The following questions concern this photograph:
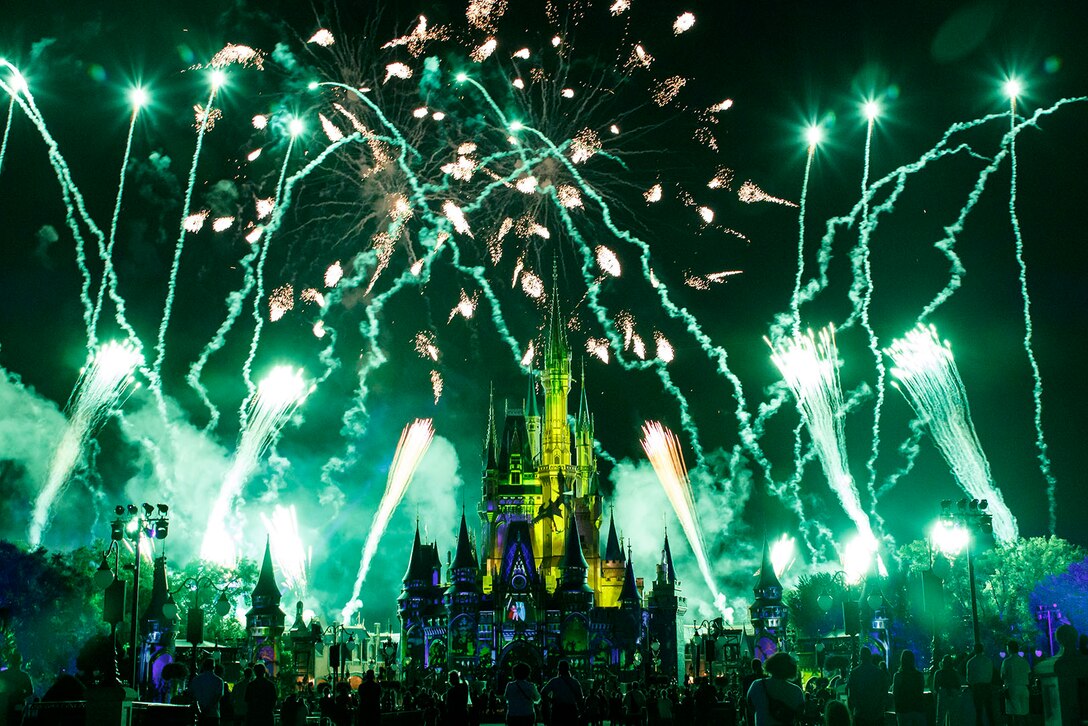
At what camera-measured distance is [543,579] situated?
280 ft

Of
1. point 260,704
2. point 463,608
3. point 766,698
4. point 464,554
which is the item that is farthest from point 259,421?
point 766,698

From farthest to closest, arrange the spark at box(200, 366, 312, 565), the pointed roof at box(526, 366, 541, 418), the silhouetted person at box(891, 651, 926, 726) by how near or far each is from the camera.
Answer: the pointed roof at box(526, 366, 541, 418), the spark at box(200, 366, 312, 565), the silhouetted person at box(891, 651, 926, 726)

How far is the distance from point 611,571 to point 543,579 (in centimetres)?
1052

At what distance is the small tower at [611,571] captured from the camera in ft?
A: 305

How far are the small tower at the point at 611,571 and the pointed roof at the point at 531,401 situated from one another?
11.6 m

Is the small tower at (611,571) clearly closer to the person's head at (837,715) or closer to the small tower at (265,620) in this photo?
the small tower at (265,620)

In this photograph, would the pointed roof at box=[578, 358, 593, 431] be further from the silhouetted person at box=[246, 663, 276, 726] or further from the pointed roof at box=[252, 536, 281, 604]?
the silhouetted person at box=[246, 663, 276, 726]

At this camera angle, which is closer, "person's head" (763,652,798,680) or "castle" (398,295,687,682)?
"person's head" (763,652,798,680)

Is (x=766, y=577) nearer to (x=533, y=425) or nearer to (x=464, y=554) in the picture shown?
(x=464, y=554)

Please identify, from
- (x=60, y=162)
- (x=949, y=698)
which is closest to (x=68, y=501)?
(x=60, y=162)

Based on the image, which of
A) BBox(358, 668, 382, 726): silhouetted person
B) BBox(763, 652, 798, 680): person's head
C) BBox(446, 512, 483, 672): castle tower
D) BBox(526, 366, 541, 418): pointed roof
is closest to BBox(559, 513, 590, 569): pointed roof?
BBox(446, 512, 483, 672): castle tower

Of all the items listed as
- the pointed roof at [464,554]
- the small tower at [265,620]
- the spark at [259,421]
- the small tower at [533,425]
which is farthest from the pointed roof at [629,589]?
the spark at [259,421]

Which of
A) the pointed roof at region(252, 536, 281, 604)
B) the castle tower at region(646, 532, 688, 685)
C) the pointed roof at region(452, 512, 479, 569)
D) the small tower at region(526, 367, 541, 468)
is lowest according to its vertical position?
the castle tower at region(646, 532, 688, 685)

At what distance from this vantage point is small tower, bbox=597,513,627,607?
93.0 metres
